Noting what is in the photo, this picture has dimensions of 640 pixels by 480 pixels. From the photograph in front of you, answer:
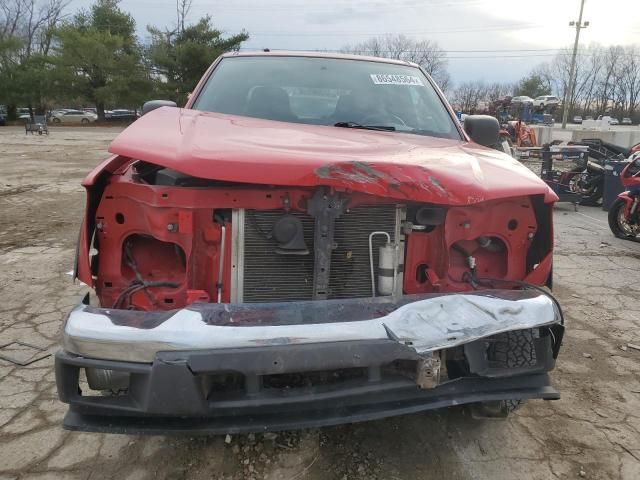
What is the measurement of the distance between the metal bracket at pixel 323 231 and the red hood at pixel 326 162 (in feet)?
0.50

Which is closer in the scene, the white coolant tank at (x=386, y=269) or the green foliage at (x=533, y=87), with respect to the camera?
the white coolant tank at (x=386, y=269)

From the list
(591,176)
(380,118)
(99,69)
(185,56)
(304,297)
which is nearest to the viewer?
(304,297)

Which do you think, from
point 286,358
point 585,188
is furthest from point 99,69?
point 286,358

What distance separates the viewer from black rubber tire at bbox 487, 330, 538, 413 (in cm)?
214

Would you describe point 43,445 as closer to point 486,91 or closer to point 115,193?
point 115,193

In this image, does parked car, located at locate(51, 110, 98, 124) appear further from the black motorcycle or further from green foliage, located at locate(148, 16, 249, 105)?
the black motorcycle

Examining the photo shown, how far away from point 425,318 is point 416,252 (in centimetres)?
55

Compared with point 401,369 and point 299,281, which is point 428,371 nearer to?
point 401,369

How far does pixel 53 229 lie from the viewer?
21.7 ft

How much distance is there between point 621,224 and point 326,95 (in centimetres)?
557

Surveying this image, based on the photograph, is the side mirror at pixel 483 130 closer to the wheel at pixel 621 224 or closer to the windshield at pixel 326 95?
the windshield at pixel 326 95

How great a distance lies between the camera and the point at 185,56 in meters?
38.2

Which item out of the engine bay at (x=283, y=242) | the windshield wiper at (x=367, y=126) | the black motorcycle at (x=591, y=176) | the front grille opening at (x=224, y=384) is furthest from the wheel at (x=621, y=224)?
the front grille opening at (x=224, y=384)

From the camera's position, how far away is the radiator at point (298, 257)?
2275 mm
